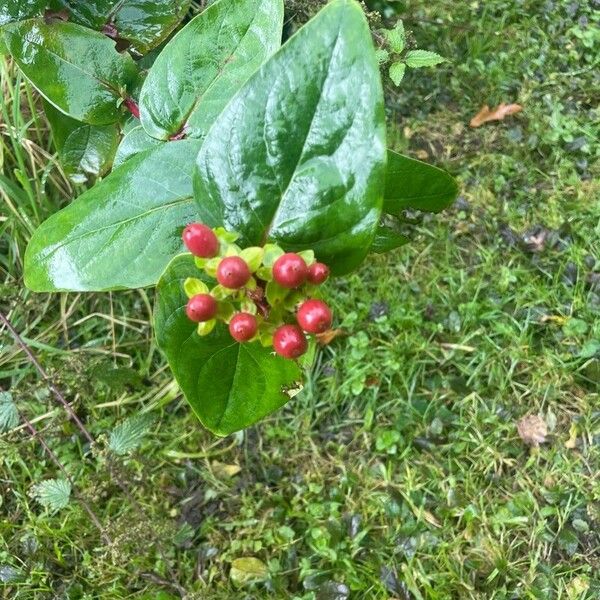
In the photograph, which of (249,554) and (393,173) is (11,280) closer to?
(249,554)

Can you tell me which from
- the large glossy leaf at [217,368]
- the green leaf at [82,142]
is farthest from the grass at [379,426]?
the large glossy leaf at [217,368]

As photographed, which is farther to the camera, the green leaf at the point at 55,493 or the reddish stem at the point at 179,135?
the green leaf at the point at 55,493

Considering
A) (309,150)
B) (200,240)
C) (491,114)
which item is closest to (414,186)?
(309,150)

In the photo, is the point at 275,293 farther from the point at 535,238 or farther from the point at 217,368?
the point at 535,238

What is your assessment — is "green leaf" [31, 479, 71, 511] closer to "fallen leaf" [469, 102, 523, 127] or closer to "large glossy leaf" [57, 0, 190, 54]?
"large glossy leaf" [57, 0, 190, 54]

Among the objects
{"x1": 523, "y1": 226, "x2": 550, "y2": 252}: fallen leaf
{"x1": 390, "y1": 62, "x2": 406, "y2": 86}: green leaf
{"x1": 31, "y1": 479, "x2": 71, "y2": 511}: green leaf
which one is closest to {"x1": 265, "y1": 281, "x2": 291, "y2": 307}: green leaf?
{"x1": 390, "y1": 62, "x2": 406, "y2": 86}: green leaf

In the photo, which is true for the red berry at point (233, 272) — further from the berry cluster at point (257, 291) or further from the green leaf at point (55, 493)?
the green leaf at point (55, 493)
